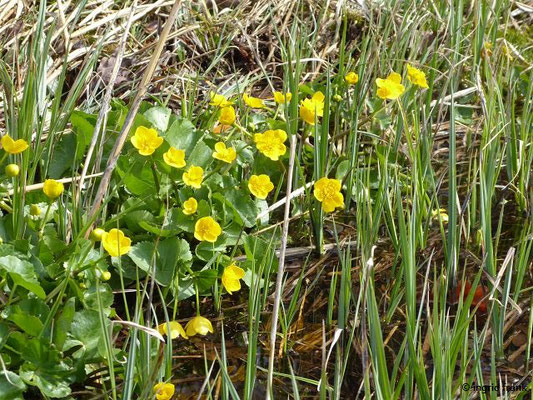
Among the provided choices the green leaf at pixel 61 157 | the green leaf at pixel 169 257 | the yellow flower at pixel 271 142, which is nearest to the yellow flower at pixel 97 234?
the green leaf at pixel 169 257

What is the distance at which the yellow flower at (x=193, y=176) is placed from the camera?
6.31 ft

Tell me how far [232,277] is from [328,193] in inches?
13.6

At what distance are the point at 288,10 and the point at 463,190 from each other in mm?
1162

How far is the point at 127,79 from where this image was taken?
2.79 meters

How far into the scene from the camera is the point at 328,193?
2021mm

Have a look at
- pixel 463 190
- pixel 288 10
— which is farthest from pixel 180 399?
pixel 288 10

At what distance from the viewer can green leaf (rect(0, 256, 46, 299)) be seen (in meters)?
1.57

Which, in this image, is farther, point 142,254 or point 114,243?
point 142,254

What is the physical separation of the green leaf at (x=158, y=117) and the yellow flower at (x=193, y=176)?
8.7 inches

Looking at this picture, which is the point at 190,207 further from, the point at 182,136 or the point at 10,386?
the point at 10,386

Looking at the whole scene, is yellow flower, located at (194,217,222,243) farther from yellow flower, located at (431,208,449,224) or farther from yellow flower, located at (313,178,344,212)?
yellow flower, located at (431,208,449,224)

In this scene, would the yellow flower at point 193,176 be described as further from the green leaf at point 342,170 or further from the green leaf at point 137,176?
the green leaf at point 342,170

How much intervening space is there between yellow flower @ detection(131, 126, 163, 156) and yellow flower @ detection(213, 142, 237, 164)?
0.16 meters

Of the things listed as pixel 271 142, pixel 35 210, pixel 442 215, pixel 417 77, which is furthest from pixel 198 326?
pixel 417 77
